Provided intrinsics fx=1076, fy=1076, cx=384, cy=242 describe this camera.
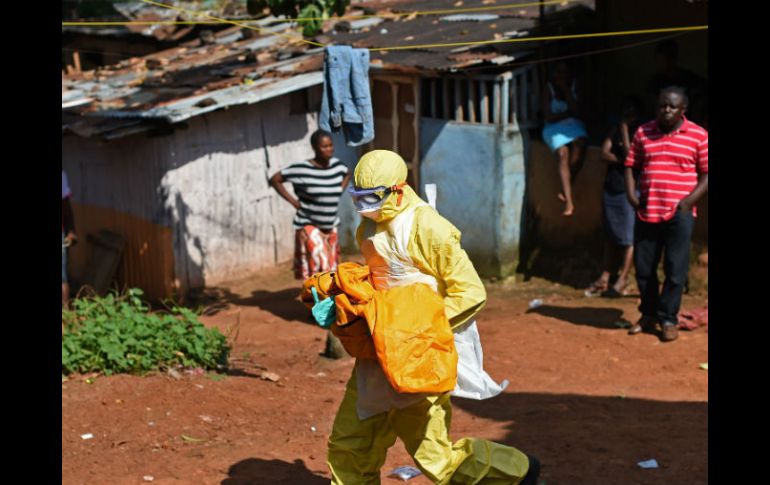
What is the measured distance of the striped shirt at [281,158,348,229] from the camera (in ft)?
31.9

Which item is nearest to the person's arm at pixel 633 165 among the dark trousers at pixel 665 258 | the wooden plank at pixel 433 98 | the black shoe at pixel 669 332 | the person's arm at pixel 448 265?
the dark trousers at pixel 665 258

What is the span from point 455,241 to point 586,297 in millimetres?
5635

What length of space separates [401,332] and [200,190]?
23.4 ft

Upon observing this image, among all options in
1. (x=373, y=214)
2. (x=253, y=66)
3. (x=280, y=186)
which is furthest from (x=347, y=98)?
(x=373, y=214)

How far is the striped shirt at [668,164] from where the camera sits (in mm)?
8250

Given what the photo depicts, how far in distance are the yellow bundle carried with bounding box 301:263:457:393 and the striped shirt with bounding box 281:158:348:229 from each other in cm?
477

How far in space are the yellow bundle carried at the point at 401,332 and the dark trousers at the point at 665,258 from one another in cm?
408

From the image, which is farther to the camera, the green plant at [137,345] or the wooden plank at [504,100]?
the wooden plank at [504,100]

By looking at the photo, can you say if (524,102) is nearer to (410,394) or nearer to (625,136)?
(625,136)

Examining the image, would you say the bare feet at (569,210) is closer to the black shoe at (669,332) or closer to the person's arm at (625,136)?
the person's arm at (625,136)

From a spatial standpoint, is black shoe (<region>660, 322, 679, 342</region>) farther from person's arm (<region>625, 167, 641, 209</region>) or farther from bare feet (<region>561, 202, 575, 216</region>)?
bare feet (<region>561, 202, 575, 216</region>)

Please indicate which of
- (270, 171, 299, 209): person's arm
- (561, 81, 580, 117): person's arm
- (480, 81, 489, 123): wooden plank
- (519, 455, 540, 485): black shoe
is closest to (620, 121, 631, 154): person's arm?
(561, 81, 580, 117): person's arm

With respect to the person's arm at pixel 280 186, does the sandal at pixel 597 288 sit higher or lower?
lower
